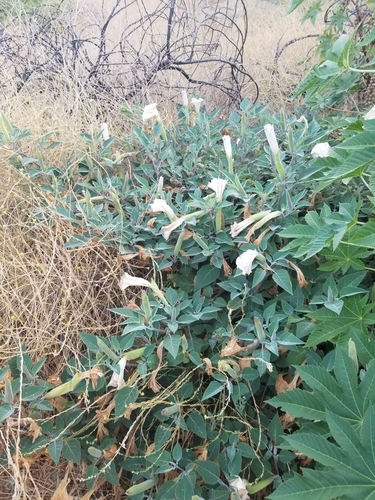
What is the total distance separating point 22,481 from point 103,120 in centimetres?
122

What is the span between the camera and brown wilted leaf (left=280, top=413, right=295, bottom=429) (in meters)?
0.82

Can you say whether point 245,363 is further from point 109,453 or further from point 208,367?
point 109,453

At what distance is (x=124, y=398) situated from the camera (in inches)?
30.4

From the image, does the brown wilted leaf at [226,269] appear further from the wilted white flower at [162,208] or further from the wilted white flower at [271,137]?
the wilted white flower at [271,137]

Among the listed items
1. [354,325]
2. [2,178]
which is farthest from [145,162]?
[354,325]

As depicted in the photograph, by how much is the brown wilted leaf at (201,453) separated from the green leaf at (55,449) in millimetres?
252

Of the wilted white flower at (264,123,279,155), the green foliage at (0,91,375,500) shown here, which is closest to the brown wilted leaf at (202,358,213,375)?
the green foliage at (0,91,375,500)

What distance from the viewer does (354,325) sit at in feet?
2.62

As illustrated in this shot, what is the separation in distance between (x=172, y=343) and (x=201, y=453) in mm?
219

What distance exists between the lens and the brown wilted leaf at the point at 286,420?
0.82m

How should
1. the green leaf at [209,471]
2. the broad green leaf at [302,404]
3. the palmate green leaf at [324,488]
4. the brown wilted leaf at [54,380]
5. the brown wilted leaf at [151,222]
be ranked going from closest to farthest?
the palmate green leaf at [324,488] < the broad green leaf at [302,404] < the green leaf at [209,471] < the brown wilted leaf at [54,380] < the brown wilted leaf at [151,222]

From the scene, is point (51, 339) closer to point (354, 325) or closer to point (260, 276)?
point (260, 276)

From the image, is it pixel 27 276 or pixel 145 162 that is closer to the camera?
pixel 27 276

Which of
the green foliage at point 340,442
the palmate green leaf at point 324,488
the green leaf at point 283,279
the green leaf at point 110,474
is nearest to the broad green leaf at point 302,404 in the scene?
the green foliage at point 340,442
